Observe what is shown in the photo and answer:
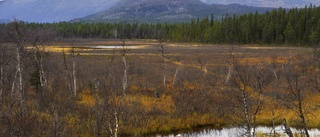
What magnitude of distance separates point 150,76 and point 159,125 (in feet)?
65.7

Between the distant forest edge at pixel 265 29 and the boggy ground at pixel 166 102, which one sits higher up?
the distant forest edge at pixel 265 29

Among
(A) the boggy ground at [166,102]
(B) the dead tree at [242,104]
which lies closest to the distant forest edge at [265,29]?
(A) the boggy ground at [166,102]

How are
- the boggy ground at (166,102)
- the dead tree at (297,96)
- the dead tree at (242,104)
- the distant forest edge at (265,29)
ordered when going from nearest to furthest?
1. the dead tree at (297,96)
2. the dead tree at (242,104)
3. the boggy ground at (166,102)
4. the distant forest edge at (265,29)

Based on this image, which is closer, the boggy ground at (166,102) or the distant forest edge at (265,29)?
the boggy ground at (166,102)

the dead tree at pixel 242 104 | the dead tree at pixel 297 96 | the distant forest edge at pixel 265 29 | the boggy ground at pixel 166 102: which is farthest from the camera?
the distant forest edge at pixel 265 29

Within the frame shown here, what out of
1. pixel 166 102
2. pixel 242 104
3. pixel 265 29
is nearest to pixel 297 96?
pixel 242 104

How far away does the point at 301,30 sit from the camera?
113500 mm

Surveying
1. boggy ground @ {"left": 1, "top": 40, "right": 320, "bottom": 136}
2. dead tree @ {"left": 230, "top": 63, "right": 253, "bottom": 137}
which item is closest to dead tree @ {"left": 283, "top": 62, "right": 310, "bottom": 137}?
boggy ground @ {"left": 1, "top": 40, "right": 320, "bottom": 136}

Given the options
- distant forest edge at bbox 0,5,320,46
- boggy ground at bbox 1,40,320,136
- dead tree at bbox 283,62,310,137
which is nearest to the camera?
dead tree at bbox 283,62,310,137

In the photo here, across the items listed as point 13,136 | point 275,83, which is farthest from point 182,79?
point 13,136

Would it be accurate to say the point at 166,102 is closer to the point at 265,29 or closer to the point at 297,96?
the point at 297,96

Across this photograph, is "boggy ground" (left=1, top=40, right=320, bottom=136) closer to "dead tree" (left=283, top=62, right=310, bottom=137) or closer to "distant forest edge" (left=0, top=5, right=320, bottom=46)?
"dead tree" (left=283, top=62, right=310, bottom=137)

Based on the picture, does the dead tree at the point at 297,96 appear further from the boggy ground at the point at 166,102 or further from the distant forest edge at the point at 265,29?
the distant forest edge at the point at 265,29

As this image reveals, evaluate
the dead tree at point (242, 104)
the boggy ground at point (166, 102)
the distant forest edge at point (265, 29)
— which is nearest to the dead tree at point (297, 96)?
the boggy ground at point (166, 102)
